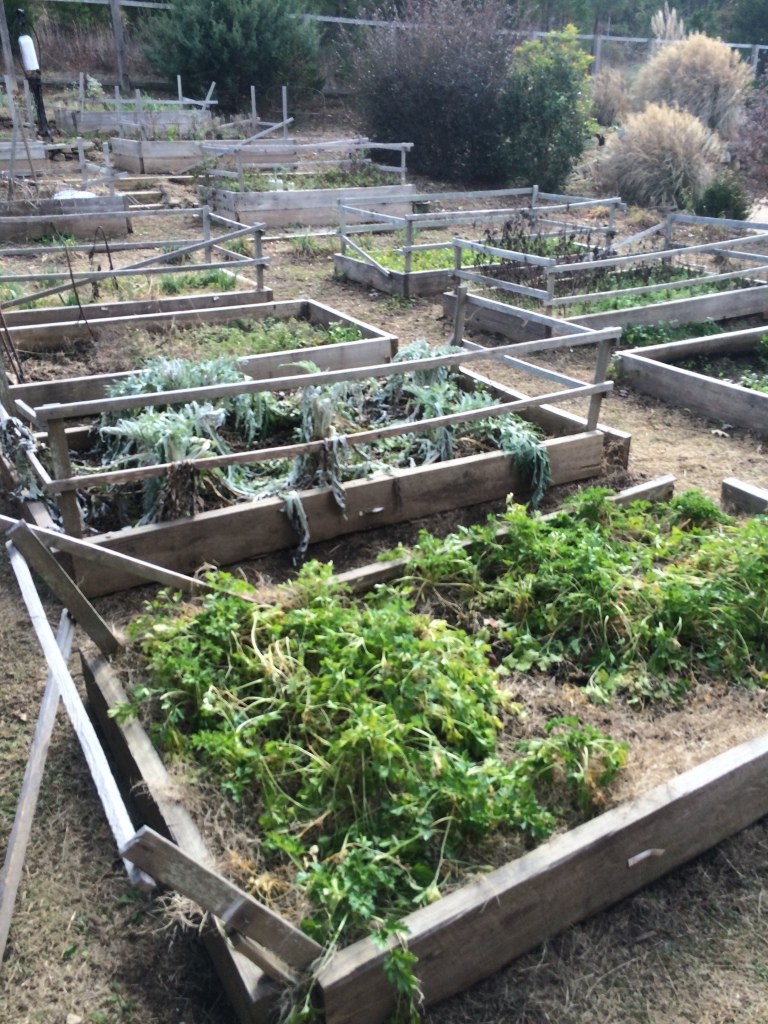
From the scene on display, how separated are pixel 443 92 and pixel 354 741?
18.4 meters

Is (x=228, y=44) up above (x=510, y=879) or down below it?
above

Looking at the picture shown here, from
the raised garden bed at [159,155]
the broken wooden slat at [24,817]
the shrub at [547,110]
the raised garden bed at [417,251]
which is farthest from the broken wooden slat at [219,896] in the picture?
the shrub at [547,110]

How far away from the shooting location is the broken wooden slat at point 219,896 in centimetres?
178

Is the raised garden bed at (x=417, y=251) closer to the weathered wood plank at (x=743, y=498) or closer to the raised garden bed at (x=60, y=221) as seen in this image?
the raised garden bed at (x=60, y=221)

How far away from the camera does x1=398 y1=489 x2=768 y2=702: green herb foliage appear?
3436 mm

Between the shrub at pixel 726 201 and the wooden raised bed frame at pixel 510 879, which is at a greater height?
the shrub at pixel 726 201

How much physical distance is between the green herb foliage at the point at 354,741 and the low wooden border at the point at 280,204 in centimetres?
1093

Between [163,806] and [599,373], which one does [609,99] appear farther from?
[163,806]

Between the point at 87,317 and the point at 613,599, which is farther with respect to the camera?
the point at 87,317

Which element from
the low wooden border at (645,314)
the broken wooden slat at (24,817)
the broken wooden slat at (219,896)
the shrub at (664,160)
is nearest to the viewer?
the broken wooden slat at (219,896)

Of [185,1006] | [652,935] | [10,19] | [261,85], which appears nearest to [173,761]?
[185,1006]

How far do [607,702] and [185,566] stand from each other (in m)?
2.14

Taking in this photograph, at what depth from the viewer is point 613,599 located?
3604 mm

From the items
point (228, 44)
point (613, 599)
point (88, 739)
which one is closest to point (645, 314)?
point (613, 599)
